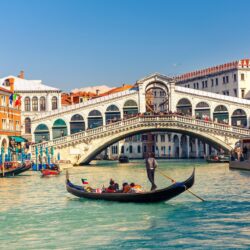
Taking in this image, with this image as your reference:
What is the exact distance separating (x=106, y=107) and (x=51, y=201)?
23.2 metres

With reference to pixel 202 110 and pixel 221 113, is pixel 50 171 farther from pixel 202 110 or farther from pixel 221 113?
pixel 221 113

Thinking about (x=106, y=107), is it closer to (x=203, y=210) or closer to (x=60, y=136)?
(x=60, y=136)

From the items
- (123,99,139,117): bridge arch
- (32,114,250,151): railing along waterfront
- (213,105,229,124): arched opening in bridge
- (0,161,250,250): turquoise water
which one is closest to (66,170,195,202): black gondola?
(0,161,250,250): turquoise water

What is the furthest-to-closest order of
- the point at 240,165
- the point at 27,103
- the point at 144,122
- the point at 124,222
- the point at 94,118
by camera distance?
the point at 27,103 < the point at 94,118 < the point at 144,122 < the point at 240,165 < the point at 124,222

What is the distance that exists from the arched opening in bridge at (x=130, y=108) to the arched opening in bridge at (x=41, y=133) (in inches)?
188

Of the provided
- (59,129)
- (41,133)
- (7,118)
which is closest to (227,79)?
(59,129)

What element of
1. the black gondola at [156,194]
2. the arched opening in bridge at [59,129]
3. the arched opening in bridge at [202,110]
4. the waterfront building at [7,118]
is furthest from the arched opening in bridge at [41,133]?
the black gondola at [156,194]

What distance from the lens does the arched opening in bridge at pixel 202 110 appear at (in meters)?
40.8

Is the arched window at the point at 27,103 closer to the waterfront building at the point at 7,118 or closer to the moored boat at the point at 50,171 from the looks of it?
the waterfront building at the point at 7,118

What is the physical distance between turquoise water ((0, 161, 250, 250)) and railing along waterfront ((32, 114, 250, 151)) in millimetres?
16983

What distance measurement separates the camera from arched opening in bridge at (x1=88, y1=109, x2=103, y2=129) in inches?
1594

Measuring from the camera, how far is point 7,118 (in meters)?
36.4

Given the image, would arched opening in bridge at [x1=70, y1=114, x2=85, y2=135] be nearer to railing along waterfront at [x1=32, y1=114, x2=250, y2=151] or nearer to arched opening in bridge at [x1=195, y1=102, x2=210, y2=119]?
railing along waterfront at [x1=32, y1=114, x2=250, y2=151]

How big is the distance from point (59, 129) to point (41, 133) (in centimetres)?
109
